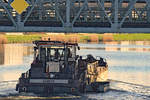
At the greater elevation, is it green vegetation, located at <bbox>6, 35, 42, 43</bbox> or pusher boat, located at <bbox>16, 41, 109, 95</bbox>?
green vegetation, located at <bbox>6, 35, 42, 43</bbox>

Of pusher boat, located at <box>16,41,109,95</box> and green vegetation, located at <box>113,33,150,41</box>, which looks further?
green vegetation, located at <box>113,33,150,41</box>

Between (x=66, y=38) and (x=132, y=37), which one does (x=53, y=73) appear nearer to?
(x=66, y=38)

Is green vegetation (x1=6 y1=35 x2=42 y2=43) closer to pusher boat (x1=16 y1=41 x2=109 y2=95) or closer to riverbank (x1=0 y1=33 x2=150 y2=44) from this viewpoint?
riverbank (x1=0 y1=33 x2=150 y2=44)

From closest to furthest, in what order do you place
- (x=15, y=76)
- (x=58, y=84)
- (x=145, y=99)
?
(x=58, y=84), (x=145, y=99), (x=15, y=76)

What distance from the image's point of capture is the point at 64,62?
2788cm

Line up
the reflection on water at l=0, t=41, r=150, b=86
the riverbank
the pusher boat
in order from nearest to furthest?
the pusher boat
the reflection on water at l=0, t=41, r=150, b=86
the riverbank

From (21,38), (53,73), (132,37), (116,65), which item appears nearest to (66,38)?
(21,38)

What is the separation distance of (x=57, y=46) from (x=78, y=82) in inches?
121

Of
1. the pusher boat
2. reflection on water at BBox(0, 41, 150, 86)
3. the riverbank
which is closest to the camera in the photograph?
the pusher boat

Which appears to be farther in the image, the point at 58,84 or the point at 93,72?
the point at 93,72

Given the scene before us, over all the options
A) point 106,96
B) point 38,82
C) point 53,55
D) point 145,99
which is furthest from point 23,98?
point 145,99

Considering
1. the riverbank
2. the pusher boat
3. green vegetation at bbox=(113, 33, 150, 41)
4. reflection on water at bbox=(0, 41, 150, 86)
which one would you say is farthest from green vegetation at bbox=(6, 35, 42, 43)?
the pusher boat

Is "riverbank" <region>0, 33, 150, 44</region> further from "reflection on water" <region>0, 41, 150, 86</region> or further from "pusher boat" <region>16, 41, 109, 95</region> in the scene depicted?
"pusher boat" <region>16, 41, 109, 95</region>

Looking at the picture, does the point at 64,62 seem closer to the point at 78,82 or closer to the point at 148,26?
the point at 78,82
